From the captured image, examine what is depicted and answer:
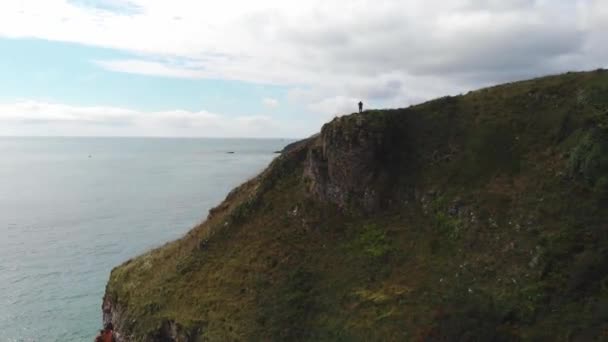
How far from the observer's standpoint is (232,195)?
192 feet

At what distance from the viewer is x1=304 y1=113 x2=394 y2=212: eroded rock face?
44.5 metres

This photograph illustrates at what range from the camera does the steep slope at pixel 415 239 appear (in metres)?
29.9

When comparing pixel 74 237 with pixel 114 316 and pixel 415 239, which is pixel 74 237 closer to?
pixel 114 316

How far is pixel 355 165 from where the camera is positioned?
4531 cm

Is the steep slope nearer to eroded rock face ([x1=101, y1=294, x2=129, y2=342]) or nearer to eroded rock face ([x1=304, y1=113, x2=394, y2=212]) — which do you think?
eroded rock face ([x1=304, y1=113, x2=394, y2=212])

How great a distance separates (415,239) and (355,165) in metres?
9.67

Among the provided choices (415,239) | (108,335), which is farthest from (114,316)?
(415,239)

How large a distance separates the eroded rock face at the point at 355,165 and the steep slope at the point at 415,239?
0.43 ft

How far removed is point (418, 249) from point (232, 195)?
27267mm

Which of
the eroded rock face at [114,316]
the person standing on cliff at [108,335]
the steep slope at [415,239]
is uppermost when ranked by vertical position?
Answer: the steep slope at [415,239]

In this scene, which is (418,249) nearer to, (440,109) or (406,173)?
(406,173)

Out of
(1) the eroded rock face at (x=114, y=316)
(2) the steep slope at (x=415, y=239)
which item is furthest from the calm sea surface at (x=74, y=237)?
(2) the steep slope at (x=415, y=239)

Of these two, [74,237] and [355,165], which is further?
[74,237]

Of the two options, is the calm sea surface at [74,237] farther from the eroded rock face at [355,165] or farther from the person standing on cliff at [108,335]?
the eroded rock face at [355,165]
